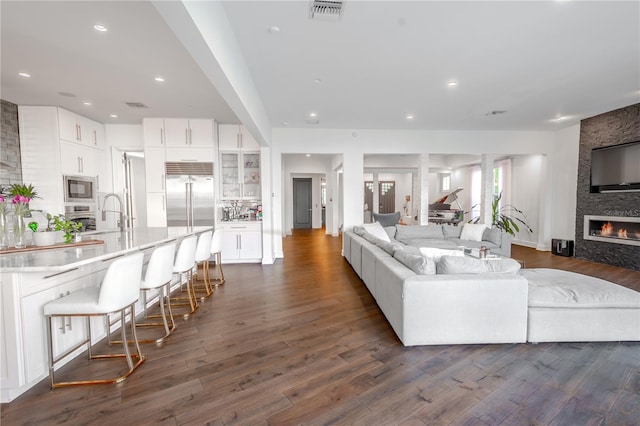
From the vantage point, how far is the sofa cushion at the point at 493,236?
5.33m

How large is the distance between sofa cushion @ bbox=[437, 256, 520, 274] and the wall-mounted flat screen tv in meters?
4.66

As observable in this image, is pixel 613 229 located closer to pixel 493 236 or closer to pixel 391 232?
pixel 493 236

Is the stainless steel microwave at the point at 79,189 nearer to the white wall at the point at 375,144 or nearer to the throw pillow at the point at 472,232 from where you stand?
the white wall at the point at 375,144

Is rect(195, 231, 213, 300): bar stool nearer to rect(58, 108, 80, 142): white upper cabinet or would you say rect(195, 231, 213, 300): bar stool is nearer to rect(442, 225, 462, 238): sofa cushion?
rect(58, 108, 80, 142): white upper cabinet

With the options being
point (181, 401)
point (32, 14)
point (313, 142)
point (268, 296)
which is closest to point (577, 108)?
point (313, 142)

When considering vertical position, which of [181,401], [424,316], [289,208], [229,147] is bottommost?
[181,401]

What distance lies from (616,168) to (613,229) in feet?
3.83

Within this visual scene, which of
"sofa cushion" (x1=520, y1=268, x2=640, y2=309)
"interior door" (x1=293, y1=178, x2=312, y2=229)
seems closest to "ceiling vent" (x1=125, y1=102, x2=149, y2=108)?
"sofa cushion" (x1=520, y1=268, x2=640, y2=309)

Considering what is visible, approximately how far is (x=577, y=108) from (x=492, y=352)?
5.21 metres

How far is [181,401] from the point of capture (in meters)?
1.78

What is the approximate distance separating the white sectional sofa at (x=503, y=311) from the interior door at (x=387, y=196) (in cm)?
1033

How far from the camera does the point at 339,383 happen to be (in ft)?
6.38

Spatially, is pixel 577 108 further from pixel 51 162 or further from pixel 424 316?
pixel 51 162

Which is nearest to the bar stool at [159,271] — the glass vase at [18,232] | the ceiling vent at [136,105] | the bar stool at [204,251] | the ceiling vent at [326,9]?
the bar stool at [204,251]
